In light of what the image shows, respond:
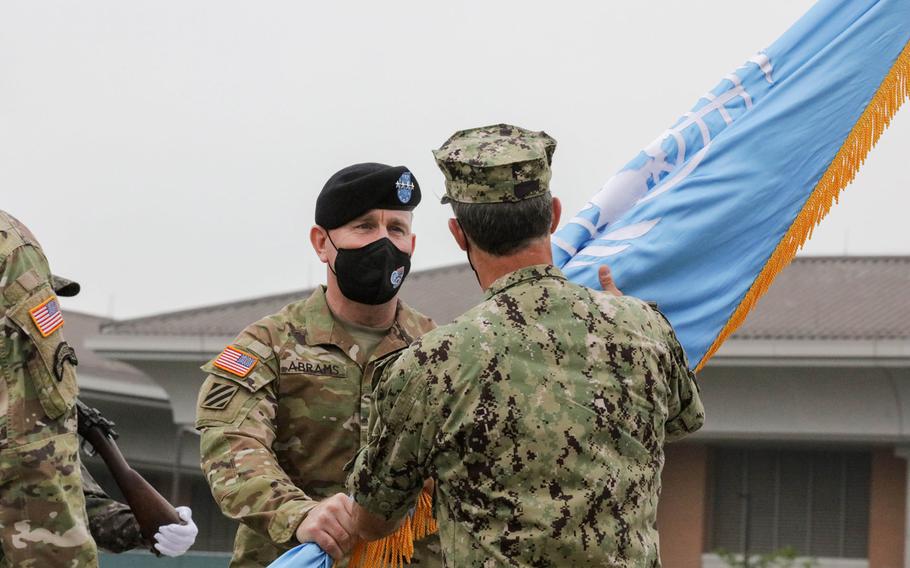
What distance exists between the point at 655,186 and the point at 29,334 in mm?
1853

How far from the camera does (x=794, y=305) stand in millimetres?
21141

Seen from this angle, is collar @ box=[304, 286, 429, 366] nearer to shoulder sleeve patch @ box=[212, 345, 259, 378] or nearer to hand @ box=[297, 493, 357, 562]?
shoulder sleeve patch @ box=[212, 345, 259, 378]

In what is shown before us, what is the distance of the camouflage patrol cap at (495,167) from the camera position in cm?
331

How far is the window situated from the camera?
21953 mm

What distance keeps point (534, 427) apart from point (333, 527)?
0.69 m

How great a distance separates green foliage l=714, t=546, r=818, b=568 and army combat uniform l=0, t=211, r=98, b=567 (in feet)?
55.8

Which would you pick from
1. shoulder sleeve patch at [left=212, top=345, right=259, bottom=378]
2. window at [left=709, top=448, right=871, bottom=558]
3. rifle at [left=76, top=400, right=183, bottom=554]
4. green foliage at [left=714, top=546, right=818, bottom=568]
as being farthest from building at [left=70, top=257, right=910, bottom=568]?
shoulder sleeve patch at [left=212, top=345, right=259, bottom=378]

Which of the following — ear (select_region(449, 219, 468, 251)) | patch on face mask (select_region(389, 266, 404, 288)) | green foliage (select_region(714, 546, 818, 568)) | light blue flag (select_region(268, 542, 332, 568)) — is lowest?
green foliage (select_region(714, 546, 818, 568))

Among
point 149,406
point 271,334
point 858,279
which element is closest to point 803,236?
point 271,334

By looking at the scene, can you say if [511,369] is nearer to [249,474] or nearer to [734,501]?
[249,474]

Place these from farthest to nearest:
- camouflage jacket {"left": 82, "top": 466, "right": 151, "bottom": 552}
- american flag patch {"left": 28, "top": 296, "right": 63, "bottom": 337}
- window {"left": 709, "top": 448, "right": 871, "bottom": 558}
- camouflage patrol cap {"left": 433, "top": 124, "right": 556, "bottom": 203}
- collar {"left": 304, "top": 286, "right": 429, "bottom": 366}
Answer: window {"left": 709, "top": 448, "right": 871, "bottom": 558} < camouflage jacket {"left": 82, "top": 466, "right": 151, "bottom": 552} < collar {"left": 304, "top": 286, "right": 429, "bottom": 366} < american flag patch {"left": 28, "top": 296, "right": 63, "bottom": 337} < camouflage patrol cap {"left": 433, "top": 124, "right": 556, "bottom": 203}

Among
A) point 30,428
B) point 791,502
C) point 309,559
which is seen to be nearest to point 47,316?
point 30,428

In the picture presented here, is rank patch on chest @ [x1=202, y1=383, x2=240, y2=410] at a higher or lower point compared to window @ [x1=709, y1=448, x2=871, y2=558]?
higher

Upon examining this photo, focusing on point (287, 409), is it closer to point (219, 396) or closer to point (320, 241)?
point (219, 396)
